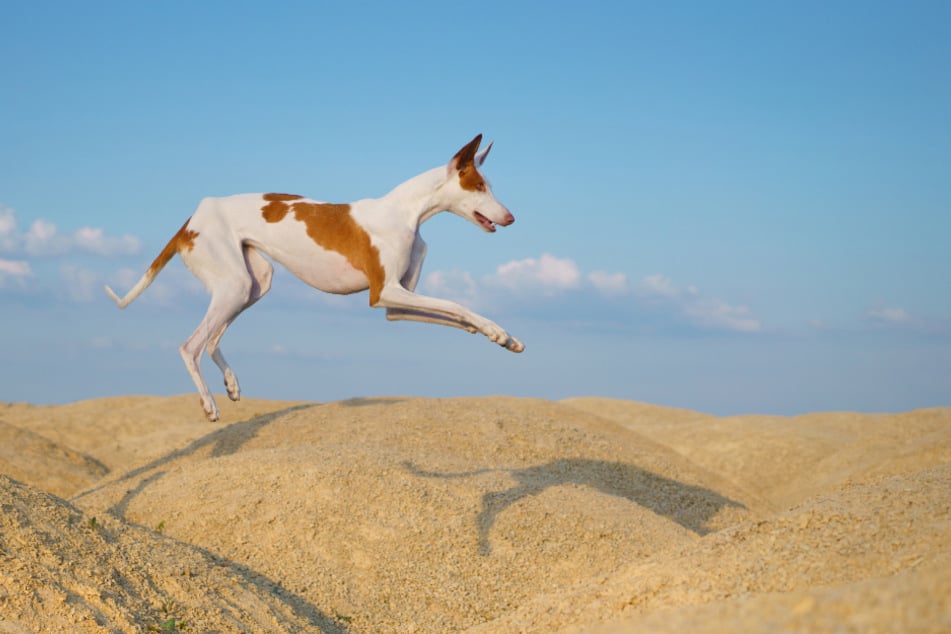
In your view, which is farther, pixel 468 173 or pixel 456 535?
pixel 468 173

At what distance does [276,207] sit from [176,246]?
0.97 metres

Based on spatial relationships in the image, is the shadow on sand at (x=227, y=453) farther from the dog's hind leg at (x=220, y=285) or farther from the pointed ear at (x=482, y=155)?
the pointed ear at (x=482, y=155)

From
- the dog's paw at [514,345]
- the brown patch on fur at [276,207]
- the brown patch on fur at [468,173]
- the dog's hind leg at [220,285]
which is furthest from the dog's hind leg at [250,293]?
the dog's paw at [514,345]

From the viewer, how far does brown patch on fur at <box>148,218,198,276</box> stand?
25.3 ft

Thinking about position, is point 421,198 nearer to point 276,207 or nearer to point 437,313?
point 437,313

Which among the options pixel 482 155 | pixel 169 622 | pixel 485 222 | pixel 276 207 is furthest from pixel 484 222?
pixel 169 622

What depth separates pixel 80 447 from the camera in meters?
14.4

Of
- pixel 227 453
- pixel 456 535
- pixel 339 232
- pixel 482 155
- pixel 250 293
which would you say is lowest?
pixel 456 535

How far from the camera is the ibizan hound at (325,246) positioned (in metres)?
6.71

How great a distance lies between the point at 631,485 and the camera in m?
9.38

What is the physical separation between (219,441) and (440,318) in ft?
13.6

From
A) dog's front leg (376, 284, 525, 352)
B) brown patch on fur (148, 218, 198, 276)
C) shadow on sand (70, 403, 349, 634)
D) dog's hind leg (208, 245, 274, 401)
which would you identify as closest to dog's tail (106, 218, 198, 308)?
brown patch on fur (148, 218, 198, 276)

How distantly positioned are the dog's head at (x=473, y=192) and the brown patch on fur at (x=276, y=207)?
59.0 inches

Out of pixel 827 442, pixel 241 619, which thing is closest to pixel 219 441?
pixel 241 619
